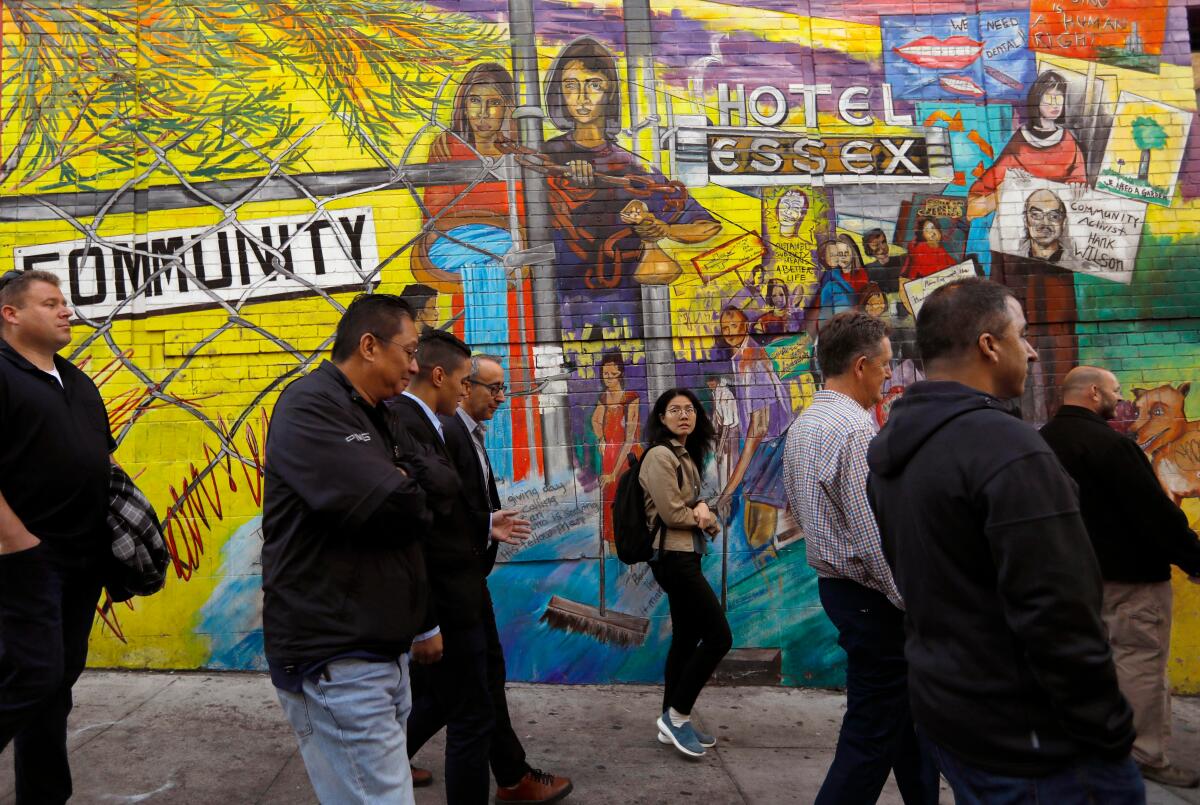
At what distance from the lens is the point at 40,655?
9.65 feet

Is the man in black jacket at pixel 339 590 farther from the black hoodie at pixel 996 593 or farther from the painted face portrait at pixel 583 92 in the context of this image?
the painted face portrait at pixel 583 92

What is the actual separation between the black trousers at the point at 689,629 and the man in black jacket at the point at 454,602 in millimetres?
1361

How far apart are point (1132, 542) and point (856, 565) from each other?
213 cm

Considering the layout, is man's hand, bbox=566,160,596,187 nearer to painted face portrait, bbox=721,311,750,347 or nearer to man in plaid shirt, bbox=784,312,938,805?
painted face portrait, bbox=721,311,750,347

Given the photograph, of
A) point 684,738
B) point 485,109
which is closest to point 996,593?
point 684,738

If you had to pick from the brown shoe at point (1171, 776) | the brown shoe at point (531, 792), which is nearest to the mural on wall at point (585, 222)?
the brown shoe at point (1171, 776)

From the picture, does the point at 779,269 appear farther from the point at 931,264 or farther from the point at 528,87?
the point at 528,87

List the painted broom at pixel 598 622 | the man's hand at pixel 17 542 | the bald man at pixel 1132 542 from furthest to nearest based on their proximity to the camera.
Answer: the painted broom at pixel 598 622, the bald man at pixel 1132 542, the man's hand at pixel 17 542

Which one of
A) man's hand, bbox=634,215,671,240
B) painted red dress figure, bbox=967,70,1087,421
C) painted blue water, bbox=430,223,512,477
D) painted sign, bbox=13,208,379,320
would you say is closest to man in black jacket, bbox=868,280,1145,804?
man's hand, bbox=634,215,671,240

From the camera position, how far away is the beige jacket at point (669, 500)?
4594mm

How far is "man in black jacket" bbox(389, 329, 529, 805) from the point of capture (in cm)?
327

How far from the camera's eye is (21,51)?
609cm

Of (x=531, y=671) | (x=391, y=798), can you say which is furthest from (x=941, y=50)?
(x=391, y=798)

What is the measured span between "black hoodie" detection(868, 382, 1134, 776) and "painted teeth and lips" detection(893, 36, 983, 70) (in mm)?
4884
